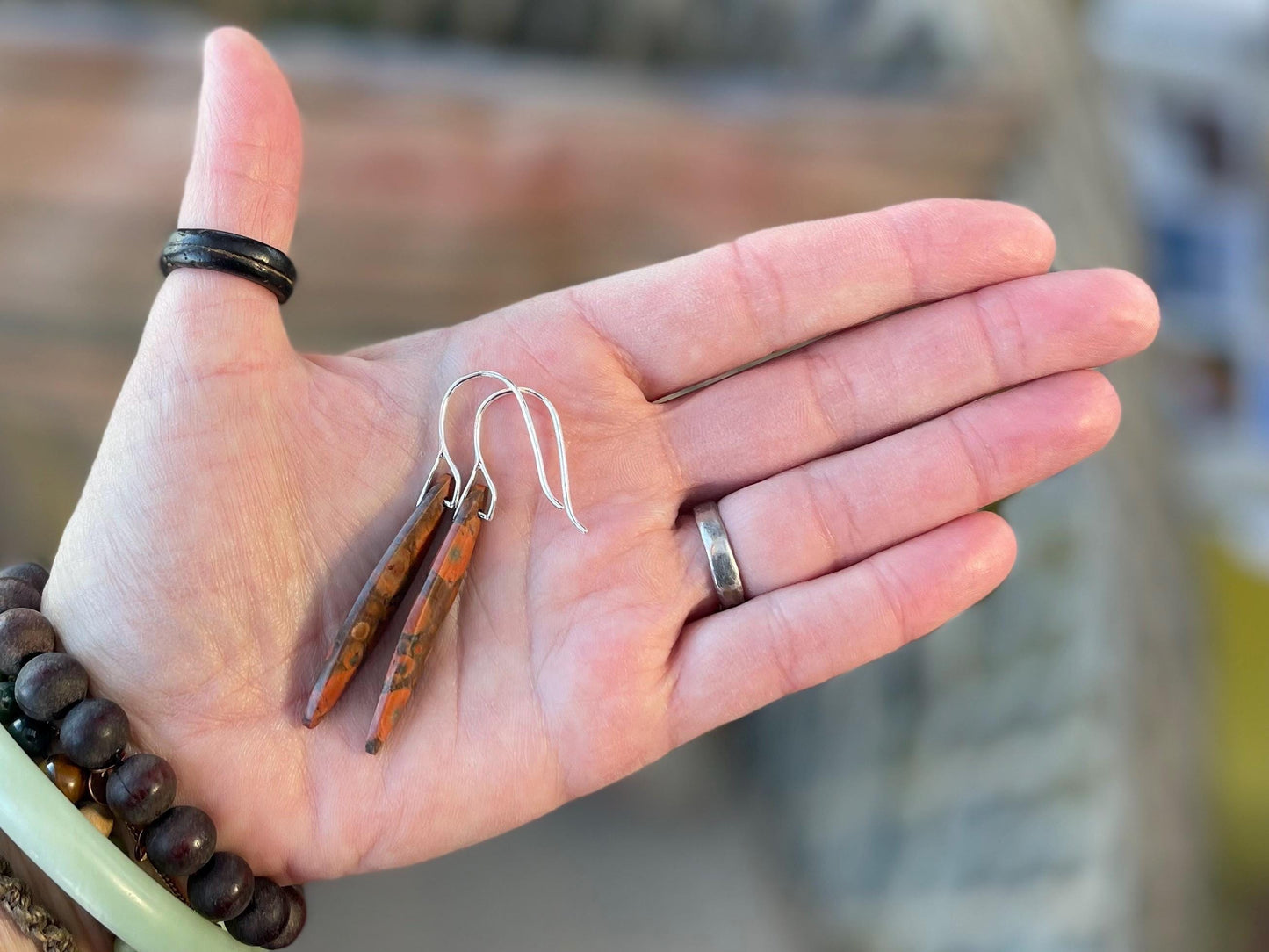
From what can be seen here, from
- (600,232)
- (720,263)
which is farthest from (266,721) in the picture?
(600,232)

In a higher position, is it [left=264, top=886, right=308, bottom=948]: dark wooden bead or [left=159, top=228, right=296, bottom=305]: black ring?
[left=159, top=228, right=296, bottom=305]: black ring

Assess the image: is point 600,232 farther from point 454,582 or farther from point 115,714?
point 115,714

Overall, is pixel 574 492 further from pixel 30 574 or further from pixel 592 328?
pixel 30 574

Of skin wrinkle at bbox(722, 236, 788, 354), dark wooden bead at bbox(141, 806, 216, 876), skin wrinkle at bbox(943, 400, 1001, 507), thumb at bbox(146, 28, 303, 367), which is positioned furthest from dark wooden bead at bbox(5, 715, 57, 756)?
skin wrinkle at bbox(943, 400, 1001, 507)

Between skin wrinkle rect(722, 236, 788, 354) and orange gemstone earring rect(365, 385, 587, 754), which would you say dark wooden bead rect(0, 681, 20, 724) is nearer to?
orange gemstone earring rect(365, 385, 587, 754)

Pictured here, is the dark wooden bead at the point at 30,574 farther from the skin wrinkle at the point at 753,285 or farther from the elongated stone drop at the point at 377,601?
the skin wrinkle at the point at 753,285

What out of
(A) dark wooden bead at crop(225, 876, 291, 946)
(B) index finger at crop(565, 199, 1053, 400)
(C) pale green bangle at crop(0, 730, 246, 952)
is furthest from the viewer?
(B) index finger at crop(565, 199, 1053, 400)

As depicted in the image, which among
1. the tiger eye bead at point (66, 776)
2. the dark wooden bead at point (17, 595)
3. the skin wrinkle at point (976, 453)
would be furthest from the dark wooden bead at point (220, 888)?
the skin wrinkle at point (976, 453)
